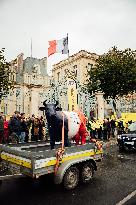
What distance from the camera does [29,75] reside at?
142 feet

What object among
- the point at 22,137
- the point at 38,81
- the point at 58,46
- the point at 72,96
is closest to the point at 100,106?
the point at 38,81

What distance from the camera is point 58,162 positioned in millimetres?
6945

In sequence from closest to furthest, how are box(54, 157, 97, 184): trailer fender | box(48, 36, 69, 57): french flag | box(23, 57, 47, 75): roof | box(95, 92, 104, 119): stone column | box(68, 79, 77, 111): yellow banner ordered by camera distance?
box(54, 157, 97, 184): trailer fender
box(68, 79, 77, 111): yellow banner
box(48, 36, 69, 57): french flag
box(95, 92, 104, 119): stone column
box(23, 57, 47, 75): roof

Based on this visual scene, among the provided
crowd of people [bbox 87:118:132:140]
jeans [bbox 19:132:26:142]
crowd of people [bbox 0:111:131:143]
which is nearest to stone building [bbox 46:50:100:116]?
crowd of people [bbox 87:118:132:140]

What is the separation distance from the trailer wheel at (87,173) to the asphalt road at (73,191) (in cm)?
17

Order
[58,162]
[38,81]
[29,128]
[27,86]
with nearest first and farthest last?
1. [58,162]
2. [29,128]
3. [27,86]
4. [38,81]

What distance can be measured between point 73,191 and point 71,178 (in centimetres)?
37

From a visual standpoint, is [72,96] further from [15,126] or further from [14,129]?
[14,129]

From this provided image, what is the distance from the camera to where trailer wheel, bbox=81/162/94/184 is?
7.84m

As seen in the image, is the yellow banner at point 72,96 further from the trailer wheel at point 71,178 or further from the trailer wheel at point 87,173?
the trailer wheel at point 71,178

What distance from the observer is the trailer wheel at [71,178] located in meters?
7.16

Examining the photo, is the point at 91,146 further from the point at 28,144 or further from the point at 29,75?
the point at 29,75

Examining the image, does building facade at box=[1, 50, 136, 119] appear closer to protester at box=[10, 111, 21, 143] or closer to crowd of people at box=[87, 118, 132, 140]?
crowd of people at box=[87, 118, 132, 140]

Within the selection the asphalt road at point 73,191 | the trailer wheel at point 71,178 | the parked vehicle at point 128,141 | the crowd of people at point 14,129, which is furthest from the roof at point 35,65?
the trailer wheel at point 71,178
